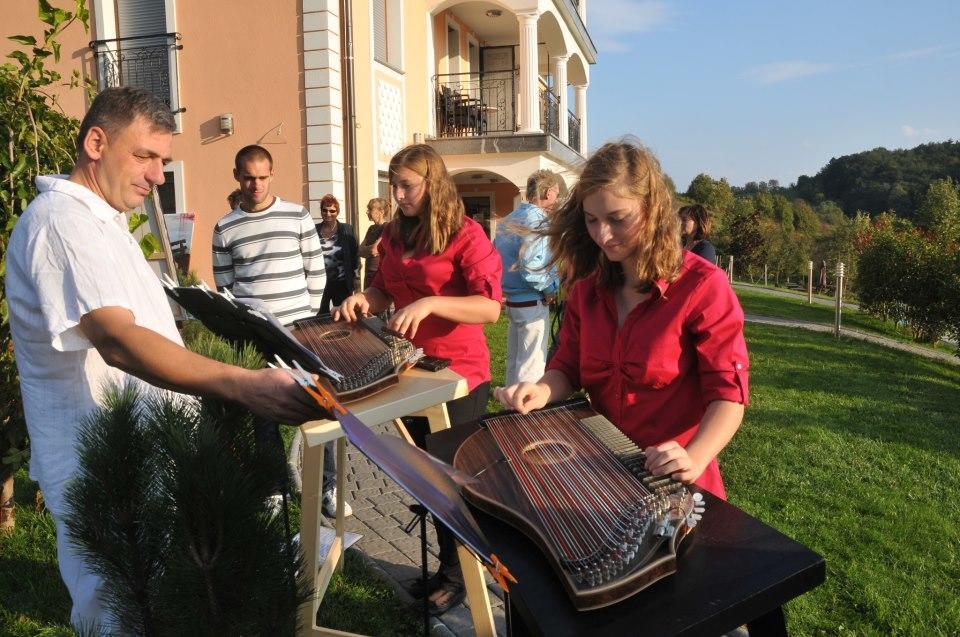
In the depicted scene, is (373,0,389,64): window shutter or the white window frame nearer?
the white window frame

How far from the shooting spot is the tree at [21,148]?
383cm

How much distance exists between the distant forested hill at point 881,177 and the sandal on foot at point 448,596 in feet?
274

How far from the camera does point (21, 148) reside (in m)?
3.95

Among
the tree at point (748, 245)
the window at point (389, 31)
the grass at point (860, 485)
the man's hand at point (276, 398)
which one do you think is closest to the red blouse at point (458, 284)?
the man's hand at point (276, 398)

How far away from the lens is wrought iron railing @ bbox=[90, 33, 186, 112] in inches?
501

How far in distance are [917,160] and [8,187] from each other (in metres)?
106

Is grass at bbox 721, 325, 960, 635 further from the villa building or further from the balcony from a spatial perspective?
the balcony

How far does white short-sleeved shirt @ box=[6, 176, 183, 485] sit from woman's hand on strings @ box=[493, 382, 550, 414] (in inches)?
38.2

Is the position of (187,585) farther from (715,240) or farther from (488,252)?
(715,240)

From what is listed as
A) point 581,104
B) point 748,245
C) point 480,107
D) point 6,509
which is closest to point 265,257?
point 6,509

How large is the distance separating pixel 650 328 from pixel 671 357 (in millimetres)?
101

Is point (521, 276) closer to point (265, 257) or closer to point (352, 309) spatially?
point (265, 257)


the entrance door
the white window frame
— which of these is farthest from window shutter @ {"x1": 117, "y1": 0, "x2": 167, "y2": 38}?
the entrance door

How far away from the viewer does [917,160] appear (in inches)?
3593
